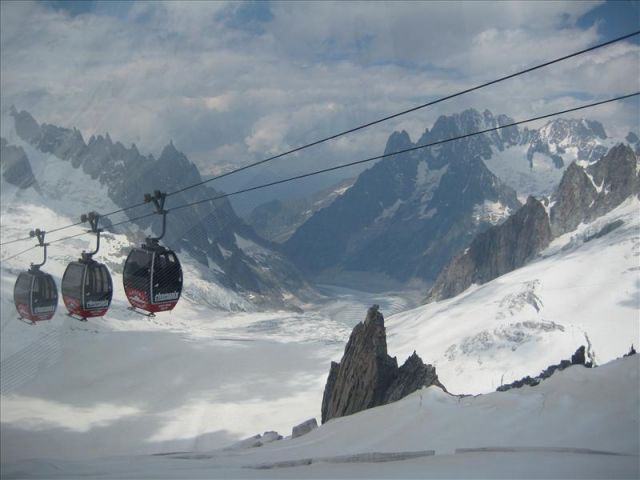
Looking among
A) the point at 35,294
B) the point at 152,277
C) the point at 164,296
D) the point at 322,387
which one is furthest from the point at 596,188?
the point at 152,277

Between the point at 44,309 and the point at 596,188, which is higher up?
the point at 596,188

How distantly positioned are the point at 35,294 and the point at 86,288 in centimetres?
518

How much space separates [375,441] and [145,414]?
74966 millimetres

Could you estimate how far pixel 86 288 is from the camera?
17.6m

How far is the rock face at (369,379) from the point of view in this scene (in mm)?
29984

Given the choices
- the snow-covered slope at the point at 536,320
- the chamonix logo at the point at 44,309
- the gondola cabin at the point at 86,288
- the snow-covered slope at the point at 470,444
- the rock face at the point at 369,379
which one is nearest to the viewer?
the snow-covered slope at the point at 470,444

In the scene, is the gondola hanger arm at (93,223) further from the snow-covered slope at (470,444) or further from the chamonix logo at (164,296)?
the snow-covered slope at (470,444)

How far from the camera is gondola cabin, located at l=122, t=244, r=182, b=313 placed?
15398 mm

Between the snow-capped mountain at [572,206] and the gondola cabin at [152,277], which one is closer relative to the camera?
the gondola cabin at [152,277]

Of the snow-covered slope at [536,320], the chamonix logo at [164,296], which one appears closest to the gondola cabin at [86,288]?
the chamonix logo at [164,296]

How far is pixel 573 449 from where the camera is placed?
8.31m

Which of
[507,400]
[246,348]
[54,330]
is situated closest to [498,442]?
[507,400]

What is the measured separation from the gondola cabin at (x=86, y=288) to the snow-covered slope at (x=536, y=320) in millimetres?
65990

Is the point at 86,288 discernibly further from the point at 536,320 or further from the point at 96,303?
the point at 536,320
